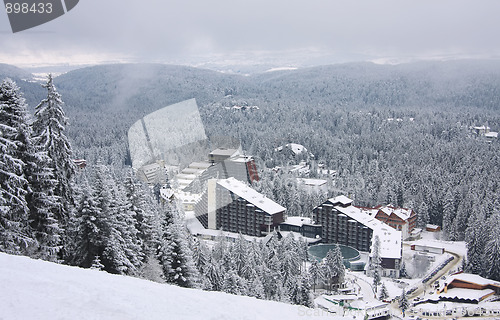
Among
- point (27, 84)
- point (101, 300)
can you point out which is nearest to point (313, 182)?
point (27, 84)

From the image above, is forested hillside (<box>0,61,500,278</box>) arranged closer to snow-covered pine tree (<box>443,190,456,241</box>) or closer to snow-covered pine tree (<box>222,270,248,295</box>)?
snow-covered pine tree (<box>443,190,456,241</box>)

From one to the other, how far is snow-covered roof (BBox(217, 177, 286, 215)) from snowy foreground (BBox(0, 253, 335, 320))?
2110 centimetres

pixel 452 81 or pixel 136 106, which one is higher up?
pixel 136 106

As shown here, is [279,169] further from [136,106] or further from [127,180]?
[127,180]

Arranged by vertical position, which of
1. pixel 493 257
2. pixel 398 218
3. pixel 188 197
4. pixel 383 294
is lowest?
pixel 398 218

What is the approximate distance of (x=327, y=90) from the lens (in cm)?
12538

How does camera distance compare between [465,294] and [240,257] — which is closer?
[240,257]

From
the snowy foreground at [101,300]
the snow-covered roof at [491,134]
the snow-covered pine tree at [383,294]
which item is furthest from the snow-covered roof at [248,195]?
the snow-covered roof at [491,134]

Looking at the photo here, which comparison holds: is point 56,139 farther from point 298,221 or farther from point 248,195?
point 298,221

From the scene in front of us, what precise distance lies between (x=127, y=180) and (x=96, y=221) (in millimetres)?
1918

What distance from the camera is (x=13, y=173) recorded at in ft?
21.7

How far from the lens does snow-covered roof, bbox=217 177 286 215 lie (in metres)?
26.4

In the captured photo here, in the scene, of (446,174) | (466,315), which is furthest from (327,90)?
(466,315)

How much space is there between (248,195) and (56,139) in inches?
780
